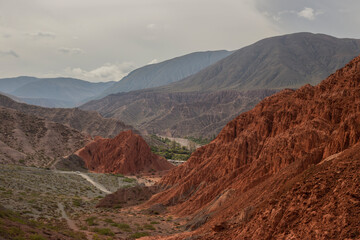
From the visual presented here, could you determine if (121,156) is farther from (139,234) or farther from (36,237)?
(36,237)

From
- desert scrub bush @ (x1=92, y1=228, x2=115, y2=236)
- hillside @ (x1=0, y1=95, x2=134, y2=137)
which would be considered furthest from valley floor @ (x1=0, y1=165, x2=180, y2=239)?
hillside @ (x1=0, y1=95, x2=134, y2=137)

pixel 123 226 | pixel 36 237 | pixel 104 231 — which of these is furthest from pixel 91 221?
pixel 36 237

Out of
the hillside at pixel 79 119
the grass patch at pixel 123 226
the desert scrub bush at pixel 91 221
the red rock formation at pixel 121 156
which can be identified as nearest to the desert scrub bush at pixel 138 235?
the grass patch at pixel 123 226

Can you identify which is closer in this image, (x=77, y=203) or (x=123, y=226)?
(x=123, y=226)

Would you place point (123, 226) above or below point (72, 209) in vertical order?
above

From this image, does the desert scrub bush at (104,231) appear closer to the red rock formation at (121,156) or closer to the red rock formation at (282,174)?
the red rock formation at (282,174)

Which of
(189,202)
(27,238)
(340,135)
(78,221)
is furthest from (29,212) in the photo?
(340,135)
